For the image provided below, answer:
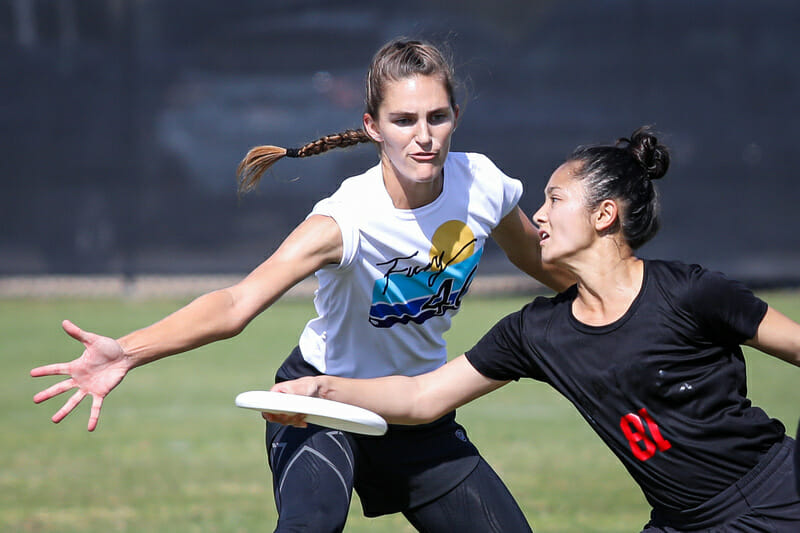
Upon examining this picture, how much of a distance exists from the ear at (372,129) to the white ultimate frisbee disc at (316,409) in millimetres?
870

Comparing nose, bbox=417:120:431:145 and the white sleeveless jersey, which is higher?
nose, bbox=417:120:431:145

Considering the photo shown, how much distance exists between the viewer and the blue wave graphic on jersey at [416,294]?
312cm

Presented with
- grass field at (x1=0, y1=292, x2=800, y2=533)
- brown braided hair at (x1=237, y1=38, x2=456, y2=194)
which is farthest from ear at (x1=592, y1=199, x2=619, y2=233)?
grass field at (x1=0, y1=292, x2=800, y2=533)

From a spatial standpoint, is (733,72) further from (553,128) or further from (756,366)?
(756,366)

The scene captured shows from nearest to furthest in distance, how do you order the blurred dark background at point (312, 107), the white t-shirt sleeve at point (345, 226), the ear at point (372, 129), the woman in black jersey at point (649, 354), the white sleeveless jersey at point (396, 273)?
the woman in black jersey at point (649, 354)
the white t-shirt sleeve at point (345, 226)
the white sleeveless jersey at point (396, 273)
the ear at point (372, 129)
the blurred dark background at point (312, 107)

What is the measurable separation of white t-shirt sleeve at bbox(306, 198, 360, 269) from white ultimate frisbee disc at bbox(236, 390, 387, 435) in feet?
1.47

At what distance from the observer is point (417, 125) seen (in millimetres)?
3066

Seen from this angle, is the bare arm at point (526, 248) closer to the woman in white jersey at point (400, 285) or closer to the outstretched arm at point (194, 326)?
the woman in white jersey at point (400, 285)

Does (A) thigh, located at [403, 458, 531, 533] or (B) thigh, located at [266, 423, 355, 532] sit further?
(A) thigh, located at [403, 458, 531, 533]

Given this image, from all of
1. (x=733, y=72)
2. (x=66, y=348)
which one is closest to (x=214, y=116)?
(x=66, y=348)

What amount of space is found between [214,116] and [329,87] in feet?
3.92

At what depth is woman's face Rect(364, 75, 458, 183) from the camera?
3059 millimetres

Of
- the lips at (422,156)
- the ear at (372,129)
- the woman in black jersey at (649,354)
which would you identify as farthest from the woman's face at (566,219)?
the ear at (372,129)

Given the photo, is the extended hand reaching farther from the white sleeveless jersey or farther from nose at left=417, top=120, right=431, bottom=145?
nose at left=417, top=120, right=431, bottom=145
